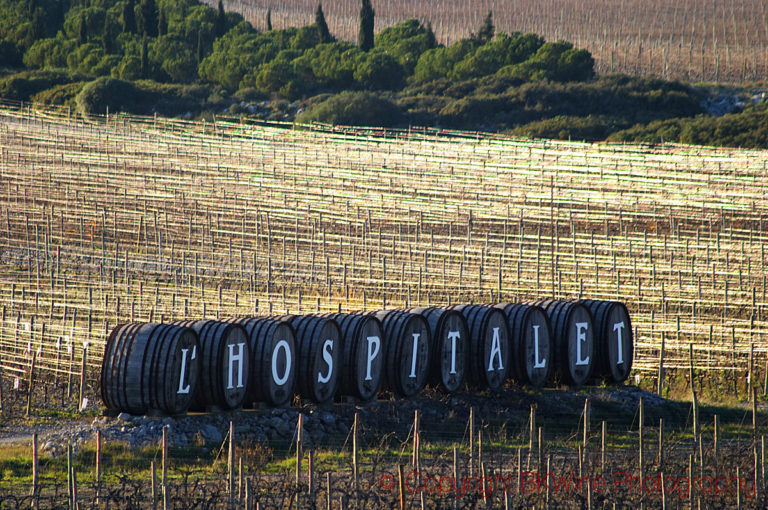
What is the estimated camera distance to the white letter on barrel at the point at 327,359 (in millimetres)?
13133

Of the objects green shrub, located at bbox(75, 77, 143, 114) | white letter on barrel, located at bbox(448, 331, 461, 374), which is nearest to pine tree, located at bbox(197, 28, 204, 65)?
green shrub, located at bbox(75, 77, 143, 114)

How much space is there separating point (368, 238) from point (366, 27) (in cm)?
4091

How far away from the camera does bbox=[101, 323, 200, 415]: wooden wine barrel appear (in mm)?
11906

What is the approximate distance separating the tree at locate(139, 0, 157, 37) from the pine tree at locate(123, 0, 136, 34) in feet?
2.97

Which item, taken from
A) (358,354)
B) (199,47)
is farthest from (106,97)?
(358,354)

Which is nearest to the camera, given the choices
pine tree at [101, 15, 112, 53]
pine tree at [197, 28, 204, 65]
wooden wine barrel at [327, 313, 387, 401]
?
wooden wine barrel at [327, 313, 387, 401]

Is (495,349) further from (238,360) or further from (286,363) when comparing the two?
(238,360)

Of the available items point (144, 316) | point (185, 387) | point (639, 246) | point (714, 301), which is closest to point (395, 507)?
point (185, 387)

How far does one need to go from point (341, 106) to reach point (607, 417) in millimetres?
39696

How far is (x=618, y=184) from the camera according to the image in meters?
30.6

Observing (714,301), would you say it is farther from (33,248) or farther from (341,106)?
(341,106)

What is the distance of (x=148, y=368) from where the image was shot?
39.2ft

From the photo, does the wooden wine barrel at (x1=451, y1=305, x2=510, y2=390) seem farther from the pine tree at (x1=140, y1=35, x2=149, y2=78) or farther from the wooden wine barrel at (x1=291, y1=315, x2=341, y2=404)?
the pine tree at (x1=140, y1=35, x2=149, y2=78)

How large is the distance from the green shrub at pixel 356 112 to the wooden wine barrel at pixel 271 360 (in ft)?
123
